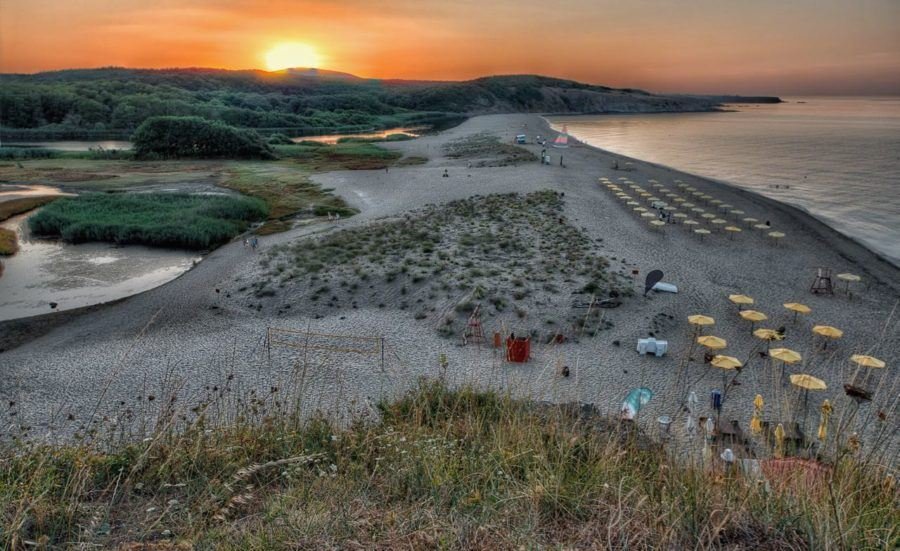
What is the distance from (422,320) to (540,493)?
637 inches

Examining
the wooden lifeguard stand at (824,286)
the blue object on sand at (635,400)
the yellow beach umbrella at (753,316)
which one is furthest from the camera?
the wooden lifeguard stand at (824,286)

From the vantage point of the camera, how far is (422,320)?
68.1 feet

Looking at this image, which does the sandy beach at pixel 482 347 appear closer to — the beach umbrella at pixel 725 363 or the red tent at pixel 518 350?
the red tent at pixel 518 350

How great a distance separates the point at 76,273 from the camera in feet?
97.6

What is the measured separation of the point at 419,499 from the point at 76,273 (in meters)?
32.4

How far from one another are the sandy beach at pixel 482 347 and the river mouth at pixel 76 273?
1.91 meters

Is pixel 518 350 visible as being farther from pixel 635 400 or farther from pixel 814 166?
pixel 814 166

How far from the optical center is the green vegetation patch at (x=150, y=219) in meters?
35.4

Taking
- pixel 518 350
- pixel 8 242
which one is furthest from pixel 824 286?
pixel 8 242

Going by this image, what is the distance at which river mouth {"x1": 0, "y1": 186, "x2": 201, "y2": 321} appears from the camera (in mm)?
25547

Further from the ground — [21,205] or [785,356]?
[21,205]

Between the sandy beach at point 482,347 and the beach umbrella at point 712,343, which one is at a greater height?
the beach umbrella at point 712,343

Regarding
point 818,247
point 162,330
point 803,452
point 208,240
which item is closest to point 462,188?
point 208,240

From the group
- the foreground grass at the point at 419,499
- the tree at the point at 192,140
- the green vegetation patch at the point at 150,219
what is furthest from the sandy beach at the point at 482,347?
the tree at the point at 192,140
